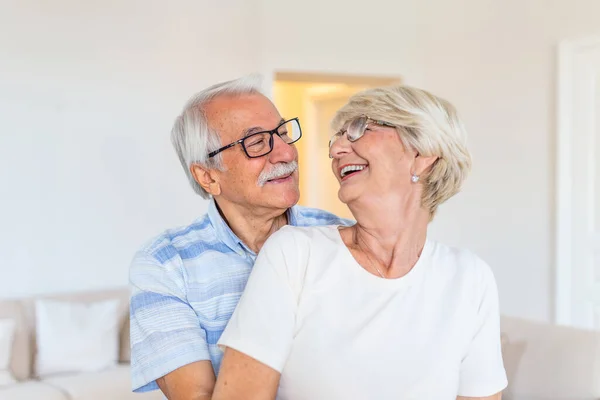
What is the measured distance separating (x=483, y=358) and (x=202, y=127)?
875 millimetres

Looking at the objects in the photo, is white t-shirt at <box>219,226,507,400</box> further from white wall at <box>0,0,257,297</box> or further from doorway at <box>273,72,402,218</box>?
doorway at <box>273,72,402,218</box>

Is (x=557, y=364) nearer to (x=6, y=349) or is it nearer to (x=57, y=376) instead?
(x=57, y=376)

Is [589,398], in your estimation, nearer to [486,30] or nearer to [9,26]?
[486,30]

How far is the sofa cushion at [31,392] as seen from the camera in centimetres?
384

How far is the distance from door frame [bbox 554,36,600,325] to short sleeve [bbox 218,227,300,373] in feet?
12.4

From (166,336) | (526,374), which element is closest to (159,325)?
(166,336)

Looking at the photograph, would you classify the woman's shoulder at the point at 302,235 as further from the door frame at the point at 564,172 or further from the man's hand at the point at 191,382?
the door frame at the point at 564,172

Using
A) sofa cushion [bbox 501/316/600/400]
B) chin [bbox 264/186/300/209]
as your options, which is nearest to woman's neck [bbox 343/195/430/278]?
chin [bbox 264/186/300/209]

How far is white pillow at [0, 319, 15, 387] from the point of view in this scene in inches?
161

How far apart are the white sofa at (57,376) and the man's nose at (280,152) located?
2.38 meters

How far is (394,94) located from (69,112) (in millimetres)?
3728

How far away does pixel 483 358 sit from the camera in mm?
1689

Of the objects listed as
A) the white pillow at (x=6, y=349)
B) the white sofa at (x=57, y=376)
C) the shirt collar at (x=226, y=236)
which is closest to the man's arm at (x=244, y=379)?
the shirt collar at (x=226, y=236)

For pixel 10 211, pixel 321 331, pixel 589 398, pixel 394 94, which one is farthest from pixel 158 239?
pixel 10 211
